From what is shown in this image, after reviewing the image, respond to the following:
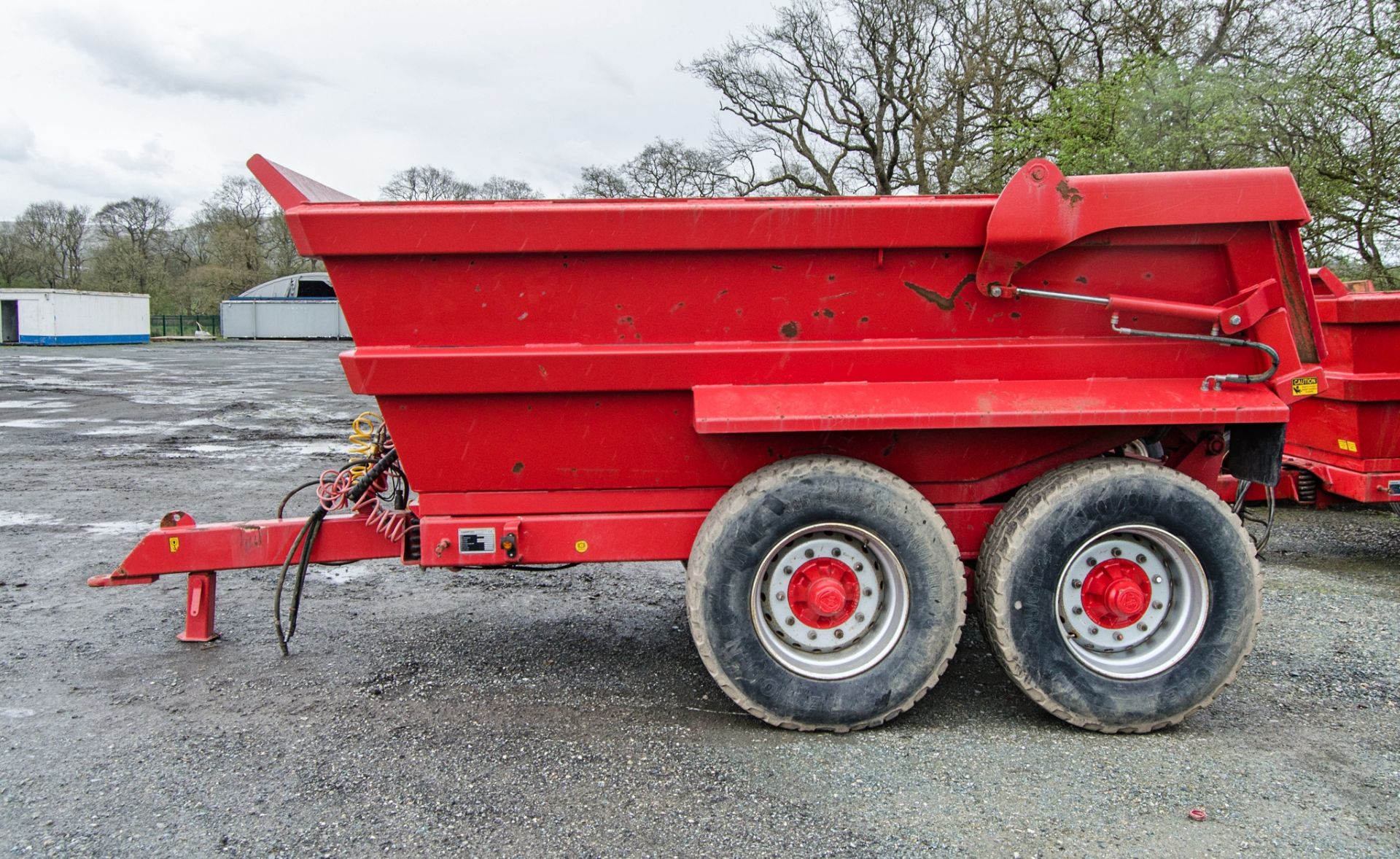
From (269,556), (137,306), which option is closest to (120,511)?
(269,556)

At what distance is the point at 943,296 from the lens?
127 inches

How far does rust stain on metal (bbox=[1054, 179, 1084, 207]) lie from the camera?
121 inches

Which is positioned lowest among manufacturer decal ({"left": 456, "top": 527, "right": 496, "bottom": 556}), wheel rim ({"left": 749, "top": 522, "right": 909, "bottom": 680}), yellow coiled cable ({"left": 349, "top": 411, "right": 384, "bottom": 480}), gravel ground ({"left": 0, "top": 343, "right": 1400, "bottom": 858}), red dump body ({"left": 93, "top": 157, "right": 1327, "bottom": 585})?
gravel ground ({"left": 0, "top": 343, "right": 1400, "bottom": 858})

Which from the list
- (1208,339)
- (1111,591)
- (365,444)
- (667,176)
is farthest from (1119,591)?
(667,176)

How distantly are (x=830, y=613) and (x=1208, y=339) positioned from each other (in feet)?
5.29

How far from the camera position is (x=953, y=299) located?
10.6ft

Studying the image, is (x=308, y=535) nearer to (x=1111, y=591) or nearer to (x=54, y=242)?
(x=1111, y=591)

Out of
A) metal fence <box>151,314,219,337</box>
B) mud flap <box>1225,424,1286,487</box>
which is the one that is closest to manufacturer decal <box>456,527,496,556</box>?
mud flap <box>1225,424,1286,487</box>

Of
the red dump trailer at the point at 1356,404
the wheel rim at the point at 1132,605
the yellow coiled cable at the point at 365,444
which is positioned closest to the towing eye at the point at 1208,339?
the wheel rim at the point at 1132,605

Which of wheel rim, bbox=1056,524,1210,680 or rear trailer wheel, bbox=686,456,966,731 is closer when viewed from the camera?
rear trailer wheel, bbox=686,456,966,731

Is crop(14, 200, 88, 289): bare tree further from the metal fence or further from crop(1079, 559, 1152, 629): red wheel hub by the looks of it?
crop(1079, 559, 1152, 629): red wheel hub

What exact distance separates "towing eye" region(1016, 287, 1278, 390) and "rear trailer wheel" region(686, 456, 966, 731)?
82 cm

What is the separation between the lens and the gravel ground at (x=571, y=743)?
2568 millimetres

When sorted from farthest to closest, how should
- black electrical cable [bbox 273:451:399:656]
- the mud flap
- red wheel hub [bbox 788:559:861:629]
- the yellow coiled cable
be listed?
the yellow coiled cable
black electrical cable [bbox 273:451:399:656]
the mud flap
red wheel hub [bbox 788:559:861:629]
